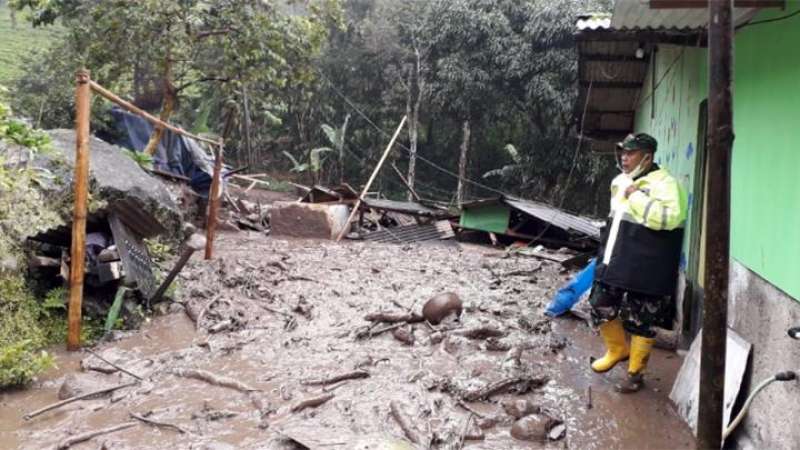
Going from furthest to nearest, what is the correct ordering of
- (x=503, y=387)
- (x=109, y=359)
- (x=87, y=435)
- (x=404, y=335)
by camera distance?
(x=404, y=335) → (x=109, y=359) → (x=503, y=387) → (x=87, y=435)

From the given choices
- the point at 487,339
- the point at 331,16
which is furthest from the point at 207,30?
the point at 487,339

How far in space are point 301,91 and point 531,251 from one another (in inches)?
570

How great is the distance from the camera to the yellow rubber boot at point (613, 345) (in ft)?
15.4

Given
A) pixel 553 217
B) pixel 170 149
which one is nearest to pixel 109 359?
pixel 170 149

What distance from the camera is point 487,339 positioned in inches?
231

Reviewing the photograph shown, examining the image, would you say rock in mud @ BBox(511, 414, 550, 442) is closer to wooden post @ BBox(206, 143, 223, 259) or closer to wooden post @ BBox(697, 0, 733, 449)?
wooden post @ BBox(697, 0, 733, 449)

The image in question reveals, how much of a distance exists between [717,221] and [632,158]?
2291 millimetres

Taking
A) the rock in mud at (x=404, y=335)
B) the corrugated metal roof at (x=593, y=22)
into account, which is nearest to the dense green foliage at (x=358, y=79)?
the corrugated metal roof at (x=593, y=22)

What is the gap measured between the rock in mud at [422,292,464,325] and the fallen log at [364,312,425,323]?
10cm

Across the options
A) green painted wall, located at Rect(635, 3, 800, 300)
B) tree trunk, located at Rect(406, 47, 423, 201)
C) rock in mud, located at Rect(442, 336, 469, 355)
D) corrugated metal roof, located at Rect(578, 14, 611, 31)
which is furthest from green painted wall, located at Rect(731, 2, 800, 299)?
tree trunk, located at Rect(406, 47, 423, 201)

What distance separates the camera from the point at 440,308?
640cm

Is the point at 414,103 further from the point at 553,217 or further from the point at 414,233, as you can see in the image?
the point at 553,217

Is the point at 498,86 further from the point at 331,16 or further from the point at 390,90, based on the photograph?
the point at 331,16

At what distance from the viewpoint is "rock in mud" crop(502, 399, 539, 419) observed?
164 inches
